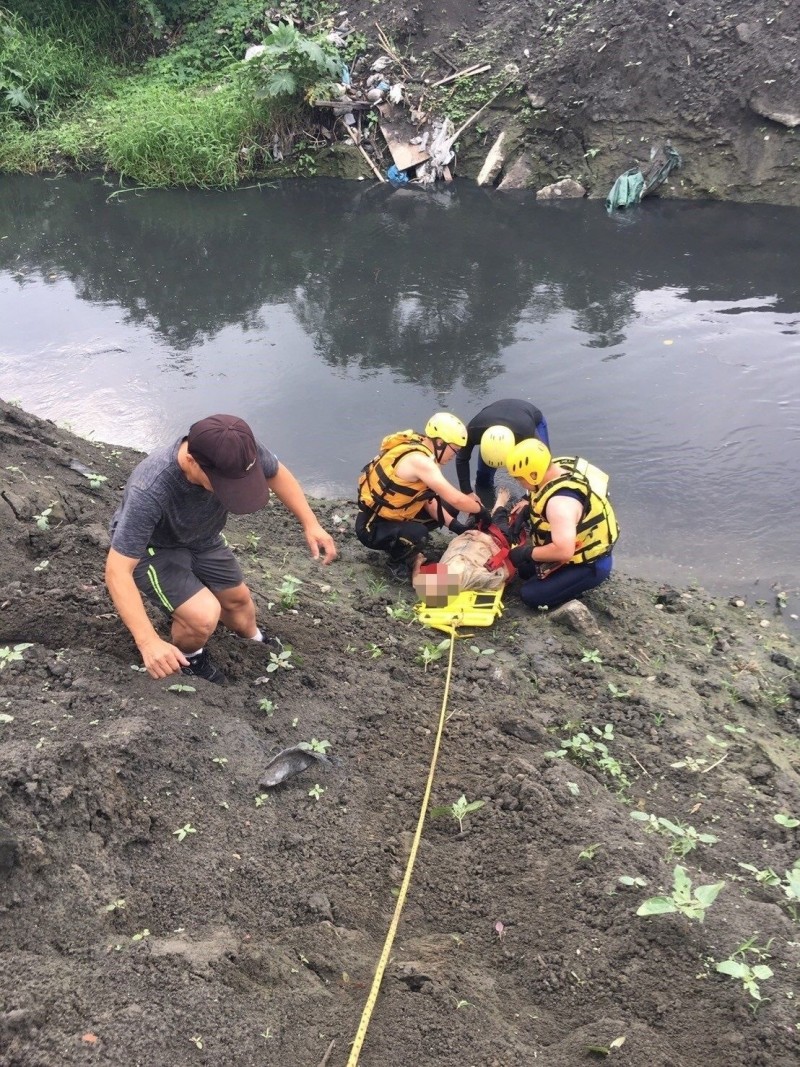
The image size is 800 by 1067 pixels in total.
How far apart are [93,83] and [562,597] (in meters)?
17.0

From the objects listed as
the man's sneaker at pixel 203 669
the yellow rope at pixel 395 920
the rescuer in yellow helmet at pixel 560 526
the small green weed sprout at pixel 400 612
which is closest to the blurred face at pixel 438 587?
the small green weed sprout at pixel 400 612

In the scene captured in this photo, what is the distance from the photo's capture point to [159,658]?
345cm

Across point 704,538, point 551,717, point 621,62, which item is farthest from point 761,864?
point 621,62

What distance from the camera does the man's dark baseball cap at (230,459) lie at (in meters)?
3.26

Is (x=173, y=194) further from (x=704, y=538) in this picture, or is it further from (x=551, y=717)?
(x=551, y=717)

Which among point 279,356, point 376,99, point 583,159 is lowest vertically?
point 279,356

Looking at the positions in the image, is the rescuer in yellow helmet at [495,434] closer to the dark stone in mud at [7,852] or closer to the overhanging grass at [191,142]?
the dark stone in mud at [7,852]

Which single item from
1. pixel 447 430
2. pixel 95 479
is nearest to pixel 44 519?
pixel 95 479

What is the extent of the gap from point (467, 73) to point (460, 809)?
14268 mm

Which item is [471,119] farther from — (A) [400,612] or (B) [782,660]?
(B) [782,660]

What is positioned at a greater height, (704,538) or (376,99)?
(376,99)

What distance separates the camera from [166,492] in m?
3.61

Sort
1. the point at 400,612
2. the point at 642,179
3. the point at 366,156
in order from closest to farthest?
the point at 400,612
the point at 642,179
the point at 366,156

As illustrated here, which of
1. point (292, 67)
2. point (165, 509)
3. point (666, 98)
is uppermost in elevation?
point (292, 67)
